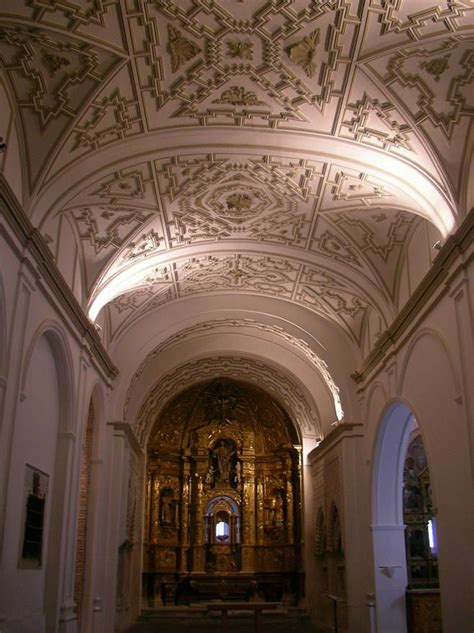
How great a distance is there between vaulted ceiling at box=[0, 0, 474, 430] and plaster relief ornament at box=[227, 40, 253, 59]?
0.8 inches

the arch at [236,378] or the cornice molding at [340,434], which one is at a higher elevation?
Result: the arch at [236,378]

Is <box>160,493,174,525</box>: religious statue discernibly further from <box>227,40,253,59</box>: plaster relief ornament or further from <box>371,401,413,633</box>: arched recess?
<box>227,40,253,59</box>: plaster relief ornament

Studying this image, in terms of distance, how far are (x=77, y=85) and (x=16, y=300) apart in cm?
296

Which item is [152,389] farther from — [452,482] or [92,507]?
[452,482]

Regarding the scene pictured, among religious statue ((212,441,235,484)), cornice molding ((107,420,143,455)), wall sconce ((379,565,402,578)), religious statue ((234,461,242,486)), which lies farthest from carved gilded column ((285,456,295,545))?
wall sconce ((379,565,402,578))

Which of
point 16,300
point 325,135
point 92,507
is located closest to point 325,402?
point 92,507

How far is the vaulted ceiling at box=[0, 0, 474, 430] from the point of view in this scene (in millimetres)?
8367

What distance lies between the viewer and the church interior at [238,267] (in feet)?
28.6

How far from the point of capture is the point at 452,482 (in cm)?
1030

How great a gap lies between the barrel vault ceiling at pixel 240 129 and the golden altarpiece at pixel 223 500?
1213 cm

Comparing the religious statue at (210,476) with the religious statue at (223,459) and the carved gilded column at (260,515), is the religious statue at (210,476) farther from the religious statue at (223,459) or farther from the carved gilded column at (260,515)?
the carved gilded column at (260,515)

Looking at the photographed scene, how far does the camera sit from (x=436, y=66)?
8859 mm

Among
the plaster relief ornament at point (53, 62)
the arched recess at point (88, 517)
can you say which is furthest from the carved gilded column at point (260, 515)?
the plaster relief ornament at point (53, 62)

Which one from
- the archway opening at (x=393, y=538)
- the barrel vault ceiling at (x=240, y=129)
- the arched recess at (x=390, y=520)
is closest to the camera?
the barrel vault ceiling at (x=240, y=129)
